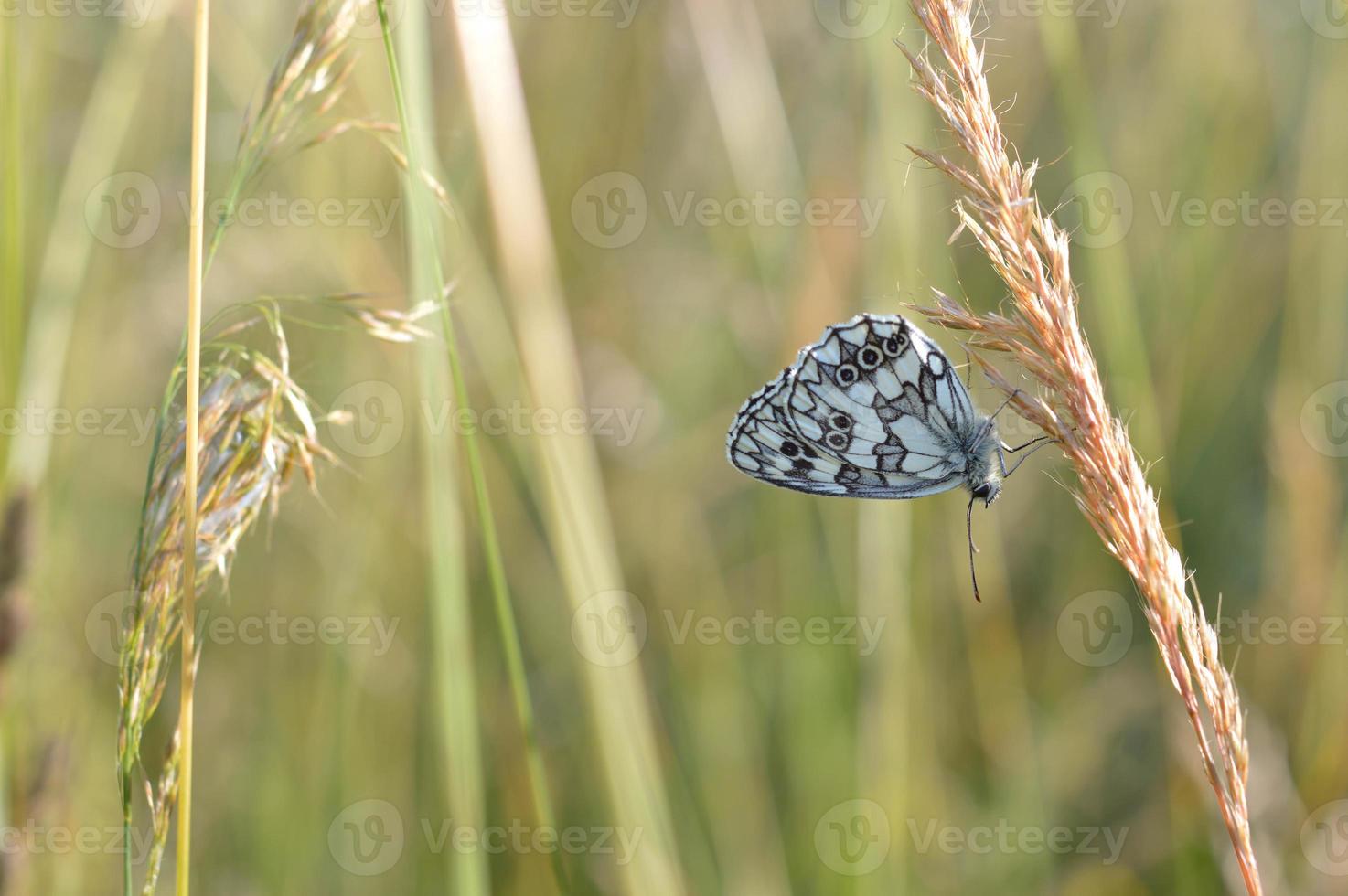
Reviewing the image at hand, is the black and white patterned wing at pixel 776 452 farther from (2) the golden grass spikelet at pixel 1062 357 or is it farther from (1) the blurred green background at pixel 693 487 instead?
(2) the golden grass spikelet at pixel 1062 357

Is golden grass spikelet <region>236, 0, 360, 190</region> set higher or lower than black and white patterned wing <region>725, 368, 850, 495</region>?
higher

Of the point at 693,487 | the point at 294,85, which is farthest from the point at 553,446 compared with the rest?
the point at 693,487

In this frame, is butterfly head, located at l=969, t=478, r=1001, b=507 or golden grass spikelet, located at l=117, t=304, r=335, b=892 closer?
golden grass spikelet, located at l=117, t=304, r=335, b=892

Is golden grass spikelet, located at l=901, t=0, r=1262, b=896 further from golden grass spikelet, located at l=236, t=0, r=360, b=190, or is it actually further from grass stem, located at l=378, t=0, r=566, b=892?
golden grass spikelet, located at l=236, t=0, r=360, b=190

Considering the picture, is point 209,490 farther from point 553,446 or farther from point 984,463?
point 984,463

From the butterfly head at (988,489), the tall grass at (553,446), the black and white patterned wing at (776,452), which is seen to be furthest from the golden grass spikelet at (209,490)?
the butterfly head at (988,489)

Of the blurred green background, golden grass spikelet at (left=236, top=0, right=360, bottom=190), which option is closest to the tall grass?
the blurred green background
